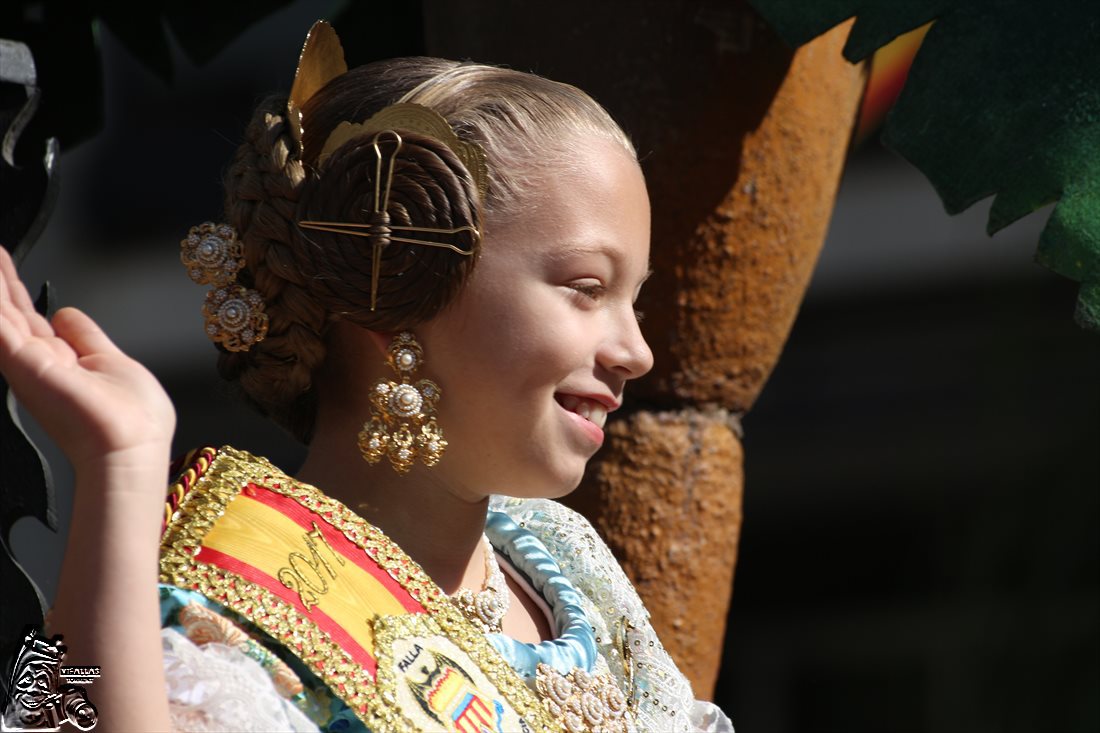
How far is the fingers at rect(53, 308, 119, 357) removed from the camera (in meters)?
1.15

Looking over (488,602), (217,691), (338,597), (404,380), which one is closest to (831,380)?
(488,602)

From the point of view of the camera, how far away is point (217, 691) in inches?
47.4

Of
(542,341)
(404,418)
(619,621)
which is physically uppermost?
(542,341)

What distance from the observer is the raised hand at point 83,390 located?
3.57 ft

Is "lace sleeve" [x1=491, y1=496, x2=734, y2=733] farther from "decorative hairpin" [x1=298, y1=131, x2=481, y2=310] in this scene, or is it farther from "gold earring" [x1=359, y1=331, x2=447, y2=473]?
"decorative hairpin" [x1=298, y1=131, x2=481, y2=310]

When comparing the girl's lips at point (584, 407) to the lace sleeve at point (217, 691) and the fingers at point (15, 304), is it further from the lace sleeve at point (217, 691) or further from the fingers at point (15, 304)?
the fingers at point (15, 304)

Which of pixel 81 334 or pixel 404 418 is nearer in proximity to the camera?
pixel 81 334

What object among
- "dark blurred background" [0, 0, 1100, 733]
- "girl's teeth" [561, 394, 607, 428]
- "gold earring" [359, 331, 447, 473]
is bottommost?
"dark blurred background" [0, 0, 1100, 733]

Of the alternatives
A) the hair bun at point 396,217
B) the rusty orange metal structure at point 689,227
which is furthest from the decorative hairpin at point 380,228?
the rusty orange metal structure at point 689,227

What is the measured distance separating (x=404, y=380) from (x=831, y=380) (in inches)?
130

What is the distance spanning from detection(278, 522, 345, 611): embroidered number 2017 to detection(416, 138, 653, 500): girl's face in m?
0.16

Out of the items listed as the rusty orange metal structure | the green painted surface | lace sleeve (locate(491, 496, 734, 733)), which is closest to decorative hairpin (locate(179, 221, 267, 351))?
lace sleeve (locate(491, 496, 734, 733))

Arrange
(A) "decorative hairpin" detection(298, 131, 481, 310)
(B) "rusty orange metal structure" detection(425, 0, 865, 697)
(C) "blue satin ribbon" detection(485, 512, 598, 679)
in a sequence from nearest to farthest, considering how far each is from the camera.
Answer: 1. (A) "decorative hairpin" detection(298, 131, 481, 310)
2. (C) "blue satin ribbon" detection(485, 512, 598, 679)
3. (B) "rusty orange metal structure" detection(425, 0, 865, 697)

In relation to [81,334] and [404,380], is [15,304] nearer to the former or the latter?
[81,334]
